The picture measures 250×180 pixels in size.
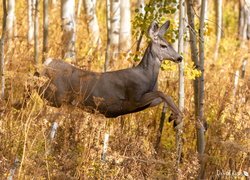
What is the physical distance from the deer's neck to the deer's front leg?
0.37 meters

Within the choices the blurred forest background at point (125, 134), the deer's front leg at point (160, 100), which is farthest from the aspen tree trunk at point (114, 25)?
the deer's front leg at point (160, 100)

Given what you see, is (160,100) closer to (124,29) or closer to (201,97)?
(201,97)

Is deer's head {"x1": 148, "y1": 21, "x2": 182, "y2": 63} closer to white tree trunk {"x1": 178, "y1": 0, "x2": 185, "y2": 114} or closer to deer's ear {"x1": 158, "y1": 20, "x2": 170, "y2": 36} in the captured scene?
deer's ear {"x1": 158, "y1": 20, "x2": 170, "y2": 36}

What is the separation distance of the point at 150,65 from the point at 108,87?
651mm

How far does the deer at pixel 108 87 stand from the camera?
10.7 meters

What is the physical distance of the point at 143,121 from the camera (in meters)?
12.1

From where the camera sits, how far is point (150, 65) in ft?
36.3

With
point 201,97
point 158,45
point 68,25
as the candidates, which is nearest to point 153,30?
point 158,45

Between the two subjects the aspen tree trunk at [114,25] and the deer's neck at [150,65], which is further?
the aspen tree trunk at [114,25]

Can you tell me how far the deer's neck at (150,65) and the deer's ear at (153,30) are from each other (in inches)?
5.4

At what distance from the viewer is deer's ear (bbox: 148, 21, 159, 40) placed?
11.1m

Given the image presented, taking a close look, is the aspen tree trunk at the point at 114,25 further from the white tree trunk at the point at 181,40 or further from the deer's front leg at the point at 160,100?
the deer's front leg at the point at 160,100

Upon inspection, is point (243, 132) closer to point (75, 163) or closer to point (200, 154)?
point (200, 154)

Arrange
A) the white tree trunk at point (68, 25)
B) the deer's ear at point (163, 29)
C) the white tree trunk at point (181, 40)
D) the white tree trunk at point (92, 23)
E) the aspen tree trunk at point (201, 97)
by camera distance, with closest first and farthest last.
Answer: the aspen tree trunk at point (201, 97) < the white tree trunk at point (181, 40) < the deer's ear at point (163, 29) < the white tree trunk at point (68, 25) < the white tree trunk at point (92, 23)
